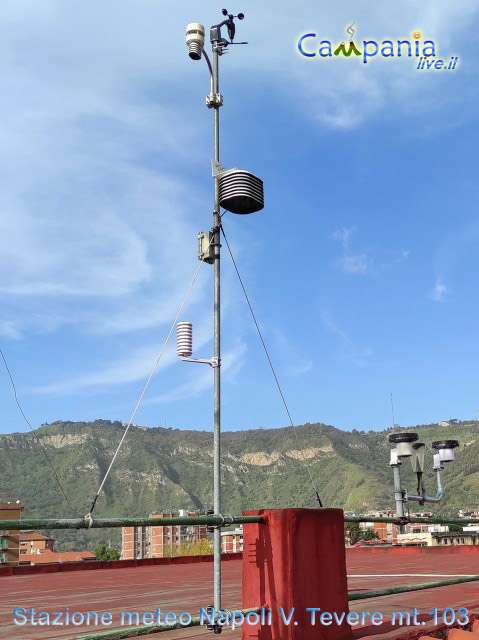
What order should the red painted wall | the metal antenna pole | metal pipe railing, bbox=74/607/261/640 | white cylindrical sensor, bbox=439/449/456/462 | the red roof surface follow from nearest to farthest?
1. metal pipe railing, bbox=74/607/261/640
2. the red painted wall
3. the red roof surface
4. the metal antenna pole
5. white cylindrical sensor, bbox=439/449/456/462

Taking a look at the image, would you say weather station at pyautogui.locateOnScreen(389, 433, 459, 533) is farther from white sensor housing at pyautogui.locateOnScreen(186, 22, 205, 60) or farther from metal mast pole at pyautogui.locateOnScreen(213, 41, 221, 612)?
white sensor housing at pyautogui.locateOnScreen(186, 22, 205, 60)

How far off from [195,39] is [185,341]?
2.88 m

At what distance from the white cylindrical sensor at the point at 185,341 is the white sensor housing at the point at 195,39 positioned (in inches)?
103

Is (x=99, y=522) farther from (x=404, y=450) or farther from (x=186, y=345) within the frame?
(x=404, y=450)

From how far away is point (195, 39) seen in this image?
20.9 ft

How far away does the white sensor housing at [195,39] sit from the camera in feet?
20.9

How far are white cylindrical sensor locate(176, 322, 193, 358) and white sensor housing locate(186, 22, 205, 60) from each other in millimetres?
2623

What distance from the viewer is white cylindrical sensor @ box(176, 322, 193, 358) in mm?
5840

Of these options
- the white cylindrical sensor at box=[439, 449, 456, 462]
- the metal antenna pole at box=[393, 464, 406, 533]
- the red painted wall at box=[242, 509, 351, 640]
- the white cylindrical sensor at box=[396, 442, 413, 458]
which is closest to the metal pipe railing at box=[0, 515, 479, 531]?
the red painted wall at box=[242, 509, 351, 640]

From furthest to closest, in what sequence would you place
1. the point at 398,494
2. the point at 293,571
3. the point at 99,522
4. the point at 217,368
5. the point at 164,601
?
the point at 164,601 < the point at 398,494 < the point at 217,368 < the point at 293,571 < the point at 99,522

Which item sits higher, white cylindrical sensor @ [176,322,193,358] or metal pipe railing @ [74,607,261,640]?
white cylindrical sensor @ [176,322,193,358]

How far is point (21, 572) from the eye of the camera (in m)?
21.0

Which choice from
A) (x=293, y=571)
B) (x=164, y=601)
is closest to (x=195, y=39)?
(x=293, y=571)

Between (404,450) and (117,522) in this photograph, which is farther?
(404,450)
